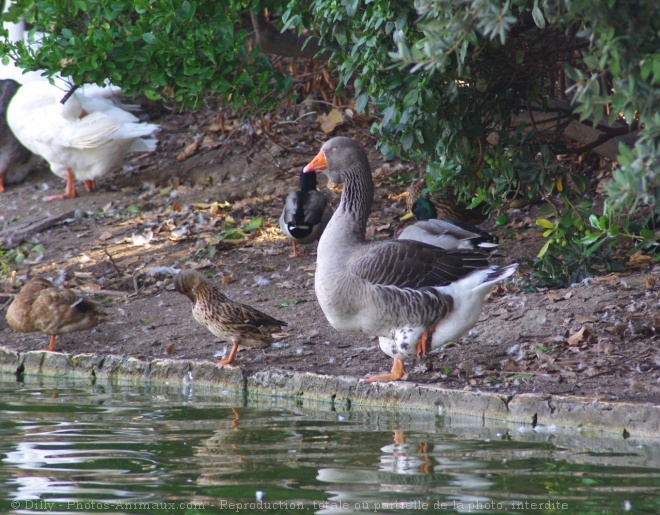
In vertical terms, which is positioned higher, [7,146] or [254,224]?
[7,146]

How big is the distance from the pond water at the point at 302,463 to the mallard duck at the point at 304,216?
3.88 meters

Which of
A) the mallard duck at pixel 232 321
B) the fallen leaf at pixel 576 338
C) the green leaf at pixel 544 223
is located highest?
the green leaf at pixel 544 223

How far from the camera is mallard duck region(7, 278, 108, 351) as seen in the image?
8.52 m

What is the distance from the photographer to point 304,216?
10562 mm

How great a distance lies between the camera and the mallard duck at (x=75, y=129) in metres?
13.1

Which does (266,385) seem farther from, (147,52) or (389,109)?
(147,52)

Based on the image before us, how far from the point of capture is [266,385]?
23.7 ft

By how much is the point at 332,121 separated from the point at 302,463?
9576mm

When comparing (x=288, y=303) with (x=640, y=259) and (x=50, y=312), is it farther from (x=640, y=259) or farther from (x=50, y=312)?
(x=640, y=259)

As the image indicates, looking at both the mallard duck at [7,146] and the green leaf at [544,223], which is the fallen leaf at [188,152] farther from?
the green leaf at [544,223]

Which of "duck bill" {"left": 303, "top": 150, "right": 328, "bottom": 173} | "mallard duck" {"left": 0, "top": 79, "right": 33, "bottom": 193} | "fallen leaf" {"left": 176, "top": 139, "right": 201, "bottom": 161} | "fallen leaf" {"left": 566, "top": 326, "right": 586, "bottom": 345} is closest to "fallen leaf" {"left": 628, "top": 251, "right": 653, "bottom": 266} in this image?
"fallen leaf" {"left": 566, "top": 326, "right": 586, "bottom": 345}

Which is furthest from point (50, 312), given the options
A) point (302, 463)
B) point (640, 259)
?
point (640, 259)

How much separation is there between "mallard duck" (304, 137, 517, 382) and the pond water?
0.70m

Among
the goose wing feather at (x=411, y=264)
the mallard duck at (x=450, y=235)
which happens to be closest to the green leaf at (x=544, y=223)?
the mallard duck at (x=450, y=235)
